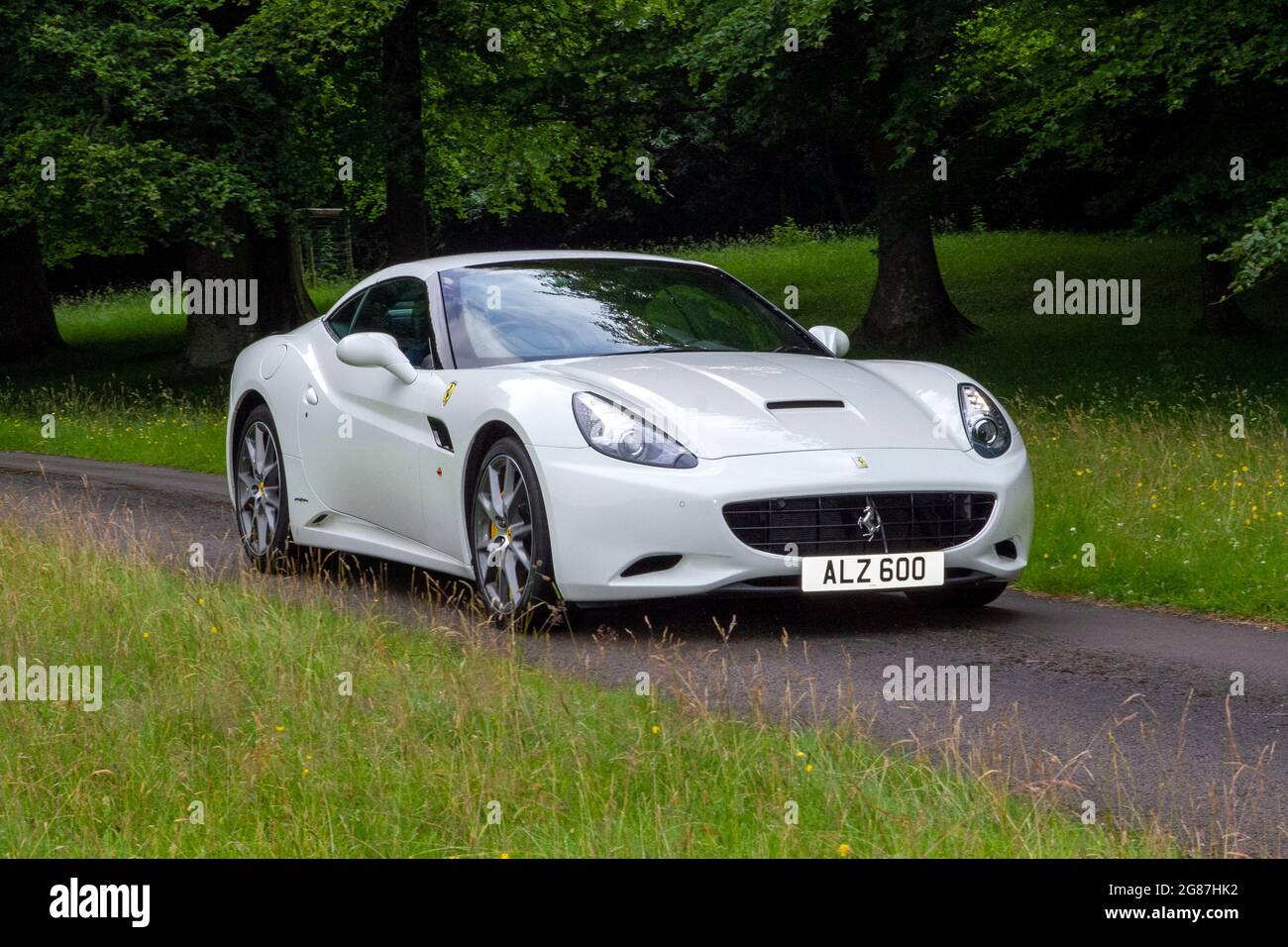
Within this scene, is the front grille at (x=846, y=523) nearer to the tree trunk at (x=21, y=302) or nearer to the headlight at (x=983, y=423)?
the headlight at (x=983, y=423)

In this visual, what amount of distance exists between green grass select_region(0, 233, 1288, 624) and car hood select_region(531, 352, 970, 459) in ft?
5.55

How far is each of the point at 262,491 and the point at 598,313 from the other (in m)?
2.34

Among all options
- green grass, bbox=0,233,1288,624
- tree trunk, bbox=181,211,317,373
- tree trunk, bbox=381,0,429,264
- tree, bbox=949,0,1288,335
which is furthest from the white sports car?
tree trunk, bbox=181,211,317,373

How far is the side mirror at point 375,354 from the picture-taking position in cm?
803

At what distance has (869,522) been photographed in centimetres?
702

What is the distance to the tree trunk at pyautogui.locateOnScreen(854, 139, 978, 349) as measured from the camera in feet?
85.7

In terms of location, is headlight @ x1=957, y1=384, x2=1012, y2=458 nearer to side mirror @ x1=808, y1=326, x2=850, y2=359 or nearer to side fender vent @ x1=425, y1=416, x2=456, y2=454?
side mirror @ x1=808, y1=326, x2=850, y2=359

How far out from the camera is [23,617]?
7387mm

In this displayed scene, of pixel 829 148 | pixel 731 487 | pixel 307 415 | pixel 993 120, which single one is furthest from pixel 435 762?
pixel 829 148

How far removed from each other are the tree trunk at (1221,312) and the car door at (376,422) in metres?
18.4

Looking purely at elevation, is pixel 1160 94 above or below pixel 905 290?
above

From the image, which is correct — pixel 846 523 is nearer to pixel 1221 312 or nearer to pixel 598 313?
pixel 598 313

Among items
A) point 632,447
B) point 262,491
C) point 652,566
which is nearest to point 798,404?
point 632,447

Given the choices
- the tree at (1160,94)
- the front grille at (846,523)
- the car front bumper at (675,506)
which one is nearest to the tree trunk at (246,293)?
the tree at (1160,94)
